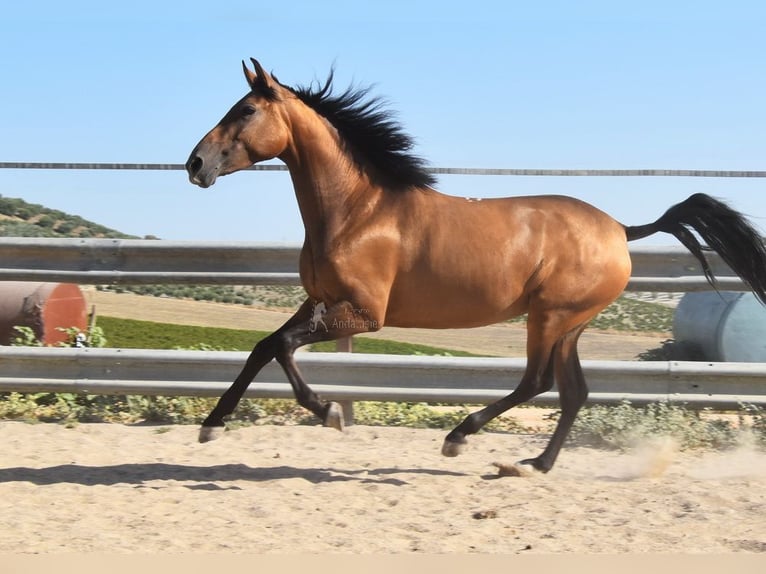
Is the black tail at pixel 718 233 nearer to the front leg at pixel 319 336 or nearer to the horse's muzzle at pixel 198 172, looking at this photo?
the front leg at pixel 319 336

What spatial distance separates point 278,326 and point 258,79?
431 centimetres

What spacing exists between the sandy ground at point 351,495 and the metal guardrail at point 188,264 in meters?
1.03

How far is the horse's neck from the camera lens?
18.6 ft

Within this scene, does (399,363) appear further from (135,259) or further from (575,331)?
(135,259)

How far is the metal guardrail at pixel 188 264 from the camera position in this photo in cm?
692

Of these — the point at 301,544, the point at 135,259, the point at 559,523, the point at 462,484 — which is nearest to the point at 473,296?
the point at 462,484

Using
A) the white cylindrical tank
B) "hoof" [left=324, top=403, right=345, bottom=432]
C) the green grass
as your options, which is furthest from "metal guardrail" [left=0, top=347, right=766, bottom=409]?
the green grass

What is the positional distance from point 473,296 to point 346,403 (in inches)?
62.7

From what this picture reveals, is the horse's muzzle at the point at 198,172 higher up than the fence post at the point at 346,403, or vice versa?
the horse's muzzle at the point at 198,172

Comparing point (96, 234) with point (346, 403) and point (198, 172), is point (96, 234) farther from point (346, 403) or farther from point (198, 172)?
point (198, 172)

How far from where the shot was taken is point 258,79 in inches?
220

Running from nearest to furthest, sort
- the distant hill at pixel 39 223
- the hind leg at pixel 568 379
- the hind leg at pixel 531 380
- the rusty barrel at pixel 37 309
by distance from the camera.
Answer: the hind leg at pixel 531 380 → the hind leg at pixel 568 379 → the rusty barrel at pixel 37 309 → the distant hill at pixel 39 223

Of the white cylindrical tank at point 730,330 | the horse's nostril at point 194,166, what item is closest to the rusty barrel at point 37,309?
the horse's nostril at point 194,166

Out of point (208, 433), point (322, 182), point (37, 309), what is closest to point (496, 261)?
point (322, 182)
